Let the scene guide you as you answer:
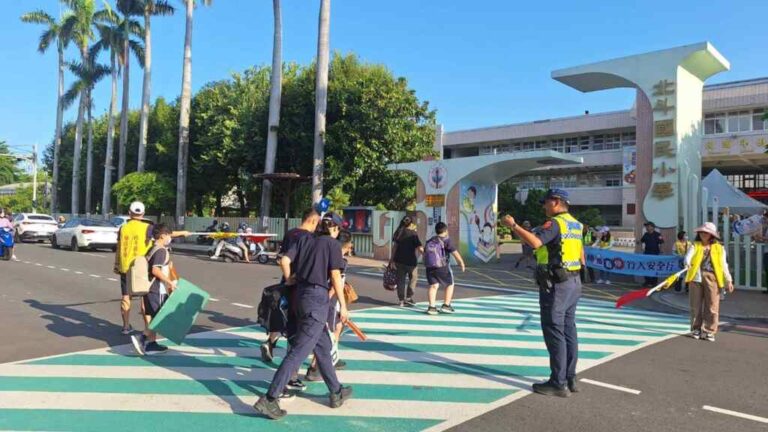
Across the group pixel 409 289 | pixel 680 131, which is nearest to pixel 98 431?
pixel 409 289

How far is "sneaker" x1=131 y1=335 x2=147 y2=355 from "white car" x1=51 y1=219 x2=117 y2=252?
1691 centimetres

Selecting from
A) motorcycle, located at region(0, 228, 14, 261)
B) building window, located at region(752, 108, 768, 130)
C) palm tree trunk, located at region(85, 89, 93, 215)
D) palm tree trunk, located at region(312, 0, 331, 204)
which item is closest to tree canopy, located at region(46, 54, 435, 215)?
palm tree trunk, located at region(312, 0, 331, 204)

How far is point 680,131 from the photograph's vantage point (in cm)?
1570

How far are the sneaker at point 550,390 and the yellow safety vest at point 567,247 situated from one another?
1.10 m

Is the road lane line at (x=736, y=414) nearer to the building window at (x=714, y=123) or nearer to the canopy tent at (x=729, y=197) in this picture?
the canopy tent at (x=729, y=197)

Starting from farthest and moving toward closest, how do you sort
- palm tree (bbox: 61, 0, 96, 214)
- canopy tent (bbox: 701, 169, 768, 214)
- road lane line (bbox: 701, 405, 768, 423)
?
palm tree (bbox: 61, 0, 96, 214), canopy tent (bbox: 701, 169, 768, 214), road lane line (bbox: 701, 405, 768, 423)

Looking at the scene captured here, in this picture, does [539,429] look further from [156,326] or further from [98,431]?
[156,326]

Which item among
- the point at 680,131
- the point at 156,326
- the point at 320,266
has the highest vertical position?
the point at 680,131

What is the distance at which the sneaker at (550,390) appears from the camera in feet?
17.3

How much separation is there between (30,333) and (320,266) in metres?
5.28

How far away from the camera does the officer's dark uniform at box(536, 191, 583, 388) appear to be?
530cm

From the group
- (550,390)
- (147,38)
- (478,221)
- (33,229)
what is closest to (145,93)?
(147,38)

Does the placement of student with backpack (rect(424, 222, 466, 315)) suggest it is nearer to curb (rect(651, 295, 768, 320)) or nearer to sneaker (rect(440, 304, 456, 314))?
sneaker (rect(440, 304, 456, 314))

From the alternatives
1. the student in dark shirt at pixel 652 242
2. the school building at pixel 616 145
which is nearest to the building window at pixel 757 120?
the school building at pixel 616 145
